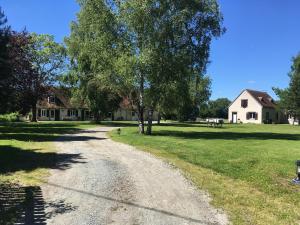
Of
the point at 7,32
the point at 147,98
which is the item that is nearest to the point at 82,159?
the point at 7,32

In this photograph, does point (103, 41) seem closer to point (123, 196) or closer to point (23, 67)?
point (23, 67)

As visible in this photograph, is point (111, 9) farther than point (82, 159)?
Yes

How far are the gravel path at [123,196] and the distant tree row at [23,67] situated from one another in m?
10.8

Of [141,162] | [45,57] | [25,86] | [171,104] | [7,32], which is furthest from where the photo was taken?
[45,57]

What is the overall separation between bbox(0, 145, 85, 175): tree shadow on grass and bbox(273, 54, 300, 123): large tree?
61.3 metres

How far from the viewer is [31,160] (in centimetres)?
1620

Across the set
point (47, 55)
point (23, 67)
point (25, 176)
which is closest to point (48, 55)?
point (47, 55)

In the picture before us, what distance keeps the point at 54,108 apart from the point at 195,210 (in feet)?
236

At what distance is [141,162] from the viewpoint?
52.5ft

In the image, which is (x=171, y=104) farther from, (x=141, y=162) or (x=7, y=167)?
(x=7, y=167)

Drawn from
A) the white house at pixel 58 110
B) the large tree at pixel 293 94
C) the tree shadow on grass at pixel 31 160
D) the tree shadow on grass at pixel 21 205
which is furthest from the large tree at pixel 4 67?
the large tree at pixel 293 94

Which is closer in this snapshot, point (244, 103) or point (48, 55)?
point (48, 55)

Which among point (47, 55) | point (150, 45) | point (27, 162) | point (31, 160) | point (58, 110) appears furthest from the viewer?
point (58, 110)

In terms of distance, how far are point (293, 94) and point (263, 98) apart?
14072mm
